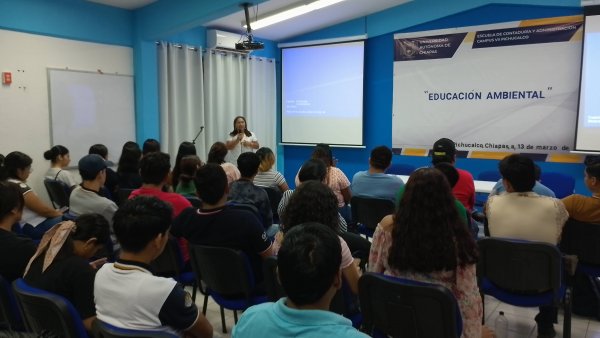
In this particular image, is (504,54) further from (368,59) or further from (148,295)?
(148,295)

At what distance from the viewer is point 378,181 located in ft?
13.1

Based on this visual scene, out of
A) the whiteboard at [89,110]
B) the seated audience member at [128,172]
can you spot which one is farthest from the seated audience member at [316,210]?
the whiteboard at [89,110]

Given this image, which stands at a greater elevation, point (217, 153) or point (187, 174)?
point (217, 153)

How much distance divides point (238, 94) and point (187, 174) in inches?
153

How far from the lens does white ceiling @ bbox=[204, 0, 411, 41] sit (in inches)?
254

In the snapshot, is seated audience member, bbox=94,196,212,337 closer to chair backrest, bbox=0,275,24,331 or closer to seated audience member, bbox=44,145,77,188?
chair backrest, bbox=0,275,24,331

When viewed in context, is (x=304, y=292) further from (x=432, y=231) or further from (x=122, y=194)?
(x=122, y=194)

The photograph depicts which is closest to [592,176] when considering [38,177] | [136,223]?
[136,223]

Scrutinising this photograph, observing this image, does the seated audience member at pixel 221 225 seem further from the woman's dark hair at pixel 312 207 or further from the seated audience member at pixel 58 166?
the seated audience member at pixel 58 166

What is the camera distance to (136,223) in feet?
5.57

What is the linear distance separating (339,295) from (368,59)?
5.66 m

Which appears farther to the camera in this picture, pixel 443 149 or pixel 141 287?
pixel 443 149

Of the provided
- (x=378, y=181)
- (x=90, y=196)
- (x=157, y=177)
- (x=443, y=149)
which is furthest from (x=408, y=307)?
(x=443, y=149)

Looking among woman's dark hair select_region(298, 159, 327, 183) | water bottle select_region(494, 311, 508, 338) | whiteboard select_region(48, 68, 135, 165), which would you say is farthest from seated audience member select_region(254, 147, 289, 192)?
whiteboard select_region(48, 68, 135, 165)
